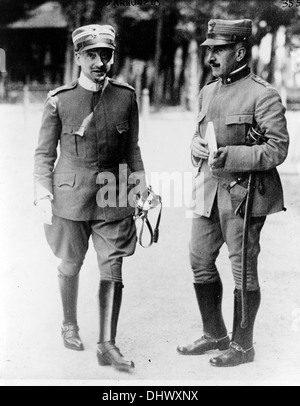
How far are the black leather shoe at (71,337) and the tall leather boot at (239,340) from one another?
2.60ft

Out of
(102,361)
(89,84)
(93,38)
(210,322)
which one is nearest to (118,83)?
(89,84)

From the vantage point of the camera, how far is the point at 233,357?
3.94 meters

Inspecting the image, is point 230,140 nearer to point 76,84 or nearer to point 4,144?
point 76,84

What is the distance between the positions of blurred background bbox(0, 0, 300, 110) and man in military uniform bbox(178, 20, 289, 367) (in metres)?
0.55

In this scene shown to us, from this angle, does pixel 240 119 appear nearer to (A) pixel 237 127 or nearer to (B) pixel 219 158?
(A) pixel 237 127

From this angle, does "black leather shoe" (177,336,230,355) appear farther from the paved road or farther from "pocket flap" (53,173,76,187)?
"pocket flap" (53,173,76,187)

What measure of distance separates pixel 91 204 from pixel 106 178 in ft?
0.56

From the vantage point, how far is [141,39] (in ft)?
14.4

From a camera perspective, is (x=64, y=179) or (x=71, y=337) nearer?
(x=64, y=179)

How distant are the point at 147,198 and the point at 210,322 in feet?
2.71

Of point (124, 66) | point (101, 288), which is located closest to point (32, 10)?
point (124, 66)

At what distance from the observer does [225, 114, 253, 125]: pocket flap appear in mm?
3691

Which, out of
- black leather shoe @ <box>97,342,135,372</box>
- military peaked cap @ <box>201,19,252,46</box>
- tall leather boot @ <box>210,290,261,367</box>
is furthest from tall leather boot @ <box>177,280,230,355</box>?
military peaked cap @ <box>201,19,252,46</box>

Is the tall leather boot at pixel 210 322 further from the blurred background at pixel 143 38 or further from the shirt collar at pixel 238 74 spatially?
the blurred background at pixel 143 38
